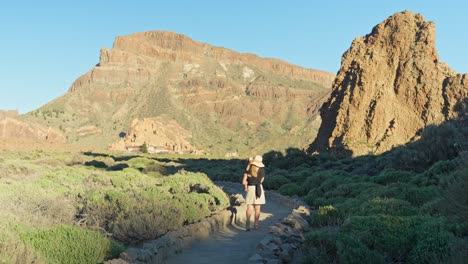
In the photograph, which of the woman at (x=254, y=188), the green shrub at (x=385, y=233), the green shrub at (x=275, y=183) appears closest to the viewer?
the green shrub at (x=385, y=233)

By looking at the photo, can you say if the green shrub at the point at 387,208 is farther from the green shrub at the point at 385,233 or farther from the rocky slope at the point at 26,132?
the rocky slope at the point at 26,132

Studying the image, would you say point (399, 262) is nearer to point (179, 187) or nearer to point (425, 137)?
point (179, 187)

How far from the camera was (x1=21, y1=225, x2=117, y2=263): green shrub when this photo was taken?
6.91m

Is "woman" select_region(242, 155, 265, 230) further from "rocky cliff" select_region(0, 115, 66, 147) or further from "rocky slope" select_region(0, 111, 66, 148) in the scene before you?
"rocky cliff" select_region(0, 115, 66, 147)

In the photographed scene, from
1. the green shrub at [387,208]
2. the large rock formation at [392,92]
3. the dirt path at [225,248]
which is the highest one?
the large rock formation at [392,92]

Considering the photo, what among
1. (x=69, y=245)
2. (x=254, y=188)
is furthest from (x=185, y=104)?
(x=69, y=245)

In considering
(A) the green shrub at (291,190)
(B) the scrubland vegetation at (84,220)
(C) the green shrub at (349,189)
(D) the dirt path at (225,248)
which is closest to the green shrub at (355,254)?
(D) the dirt path at (225,248)

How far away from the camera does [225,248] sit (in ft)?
31.8

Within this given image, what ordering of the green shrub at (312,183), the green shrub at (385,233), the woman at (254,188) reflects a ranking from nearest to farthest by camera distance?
the green shrub at (385,233) < the woman at (254,188) < the green shrub at (312,183)

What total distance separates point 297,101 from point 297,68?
5902cm

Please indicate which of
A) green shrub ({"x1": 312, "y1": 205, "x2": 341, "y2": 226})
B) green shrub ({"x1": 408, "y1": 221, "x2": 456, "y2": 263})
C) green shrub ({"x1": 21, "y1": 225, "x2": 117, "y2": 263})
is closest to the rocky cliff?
green shrub ({"x1": 312, "y1": 205, "x2": 341, "y2": 226})

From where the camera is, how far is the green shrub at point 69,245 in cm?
691

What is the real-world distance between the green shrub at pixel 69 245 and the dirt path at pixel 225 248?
145 cm

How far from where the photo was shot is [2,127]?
101 meters
